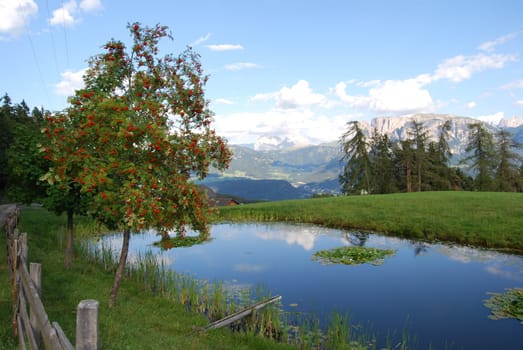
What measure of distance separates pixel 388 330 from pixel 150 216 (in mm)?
10062

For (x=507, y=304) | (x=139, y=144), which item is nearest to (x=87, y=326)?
(x=139, y=144)

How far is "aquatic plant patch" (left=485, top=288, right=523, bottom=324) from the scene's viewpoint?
15070mm

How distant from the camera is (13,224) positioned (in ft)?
66.4

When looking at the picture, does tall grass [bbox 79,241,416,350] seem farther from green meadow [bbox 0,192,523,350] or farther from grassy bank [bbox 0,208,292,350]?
grassy bank [bbox 0,208,292,350]

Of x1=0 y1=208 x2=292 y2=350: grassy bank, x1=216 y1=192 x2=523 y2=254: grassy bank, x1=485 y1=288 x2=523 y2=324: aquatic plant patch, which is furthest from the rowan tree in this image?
x1=216 y1=192 x2=523 y2=254: grassy bank

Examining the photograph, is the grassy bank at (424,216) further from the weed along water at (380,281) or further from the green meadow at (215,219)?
the weed along water at (380,281)

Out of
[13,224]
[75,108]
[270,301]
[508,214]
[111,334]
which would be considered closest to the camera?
[111,334]

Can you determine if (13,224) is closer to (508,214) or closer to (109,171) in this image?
(109,171)

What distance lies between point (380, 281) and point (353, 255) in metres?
5.25

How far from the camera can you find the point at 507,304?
16172mm

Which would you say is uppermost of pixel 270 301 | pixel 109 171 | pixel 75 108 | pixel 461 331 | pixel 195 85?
pixel 195 85

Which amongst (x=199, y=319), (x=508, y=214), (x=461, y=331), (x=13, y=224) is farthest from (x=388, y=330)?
(x=508, y=214)

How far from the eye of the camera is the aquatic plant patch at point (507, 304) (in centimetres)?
1507

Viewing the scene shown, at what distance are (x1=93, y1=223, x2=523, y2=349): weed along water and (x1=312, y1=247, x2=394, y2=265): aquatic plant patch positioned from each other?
0.51 ft
